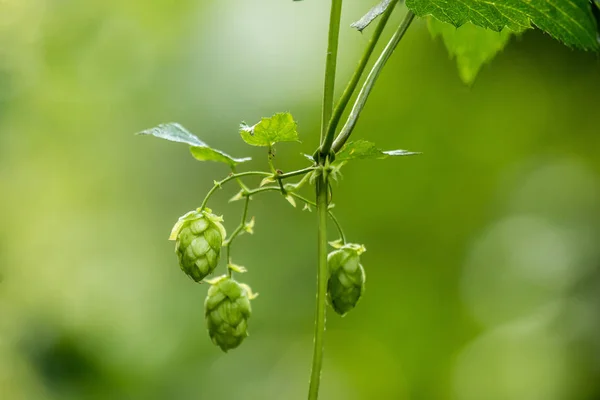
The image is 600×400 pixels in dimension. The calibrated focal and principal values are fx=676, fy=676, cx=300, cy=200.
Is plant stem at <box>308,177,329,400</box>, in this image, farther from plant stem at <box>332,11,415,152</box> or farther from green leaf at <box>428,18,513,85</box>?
green leaf at <box>428,18,513,85</box>

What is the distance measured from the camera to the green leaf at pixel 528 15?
0.70 m

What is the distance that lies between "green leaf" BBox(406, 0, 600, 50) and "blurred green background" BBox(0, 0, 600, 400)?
314 cm

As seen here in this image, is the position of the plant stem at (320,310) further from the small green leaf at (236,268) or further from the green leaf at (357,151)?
the small green leaf at (236,268)

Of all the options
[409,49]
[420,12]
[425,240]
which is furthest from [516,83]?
[420,12]

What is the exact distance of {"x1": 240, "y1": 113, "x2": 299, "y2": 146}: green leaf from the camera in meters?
0.85

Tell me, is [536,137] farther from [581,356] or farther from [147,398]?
[147,398]

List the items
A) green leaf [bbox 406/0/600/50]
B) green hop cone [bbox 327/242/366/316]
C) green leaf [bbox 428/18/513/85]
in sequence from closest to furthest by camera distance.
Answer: green leaf [bbox 406/0/600/50] → green hop cone [bbox 327/242/366/316] → green leaf [bbox 428/18/513/85]

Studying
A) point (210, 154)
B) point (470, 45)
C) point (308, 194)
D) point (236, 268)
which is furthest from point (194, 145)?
point (308, 194)

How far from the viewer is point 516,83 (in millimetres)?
4191

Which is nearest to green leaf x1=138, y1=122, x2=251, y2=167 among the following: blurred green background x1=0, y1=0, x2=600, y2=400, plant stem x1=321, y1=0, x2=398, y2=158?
plant stem x1=321, y1=0, x2=398, y2=158

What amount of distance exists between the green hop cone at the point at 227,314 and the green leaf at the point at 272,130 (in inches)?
8.8

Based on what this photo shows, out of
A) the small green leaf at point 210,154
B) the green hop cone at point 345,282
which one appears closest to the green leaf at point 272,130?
the small green leaf at point 210,154

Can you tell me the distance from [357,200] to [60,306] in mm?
1806

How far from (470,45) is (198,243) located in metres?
0.59
